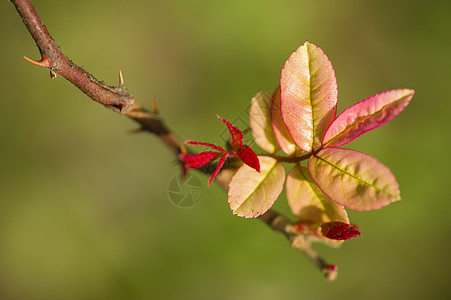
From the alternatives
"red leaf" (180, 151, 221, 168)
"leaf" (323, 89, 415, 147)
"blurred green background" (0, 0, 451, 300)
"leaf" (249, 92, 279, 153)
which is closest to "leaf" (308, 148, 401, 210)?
"leaf" (323, 89, 415, 147)

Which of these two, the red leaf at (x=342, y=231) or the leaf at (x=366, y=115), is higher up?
the leaf at (x=366, y=115)

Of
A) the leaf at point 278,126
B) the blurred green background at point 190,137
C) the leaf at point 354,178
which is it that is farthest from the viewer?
the blurred green background at point 190,137

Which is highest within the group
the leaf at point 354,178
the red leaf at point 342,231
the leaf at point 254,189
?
the leaf at point 254,189

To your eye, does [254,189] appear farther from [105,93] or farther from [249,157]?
[105,93]

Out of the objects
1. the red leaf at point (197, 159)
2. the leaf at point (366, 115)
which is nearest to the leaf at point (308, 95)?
the leaf at point (366, 115)

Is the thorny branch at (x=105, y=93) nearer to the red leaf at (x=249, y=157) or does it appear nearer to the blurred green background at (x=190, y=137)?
the red leaf at (x=249, y=157)

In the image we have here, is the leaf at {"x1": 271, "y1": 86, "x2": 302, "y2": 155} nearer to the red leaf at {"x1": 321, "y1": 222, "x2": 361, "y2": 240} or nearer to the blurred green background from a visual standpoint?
the red leaf at {"x1": 321, "y1": 222, "x2": 361, "y2": 240}

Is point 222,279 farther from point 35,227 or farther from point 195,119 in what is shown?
point 35,227
